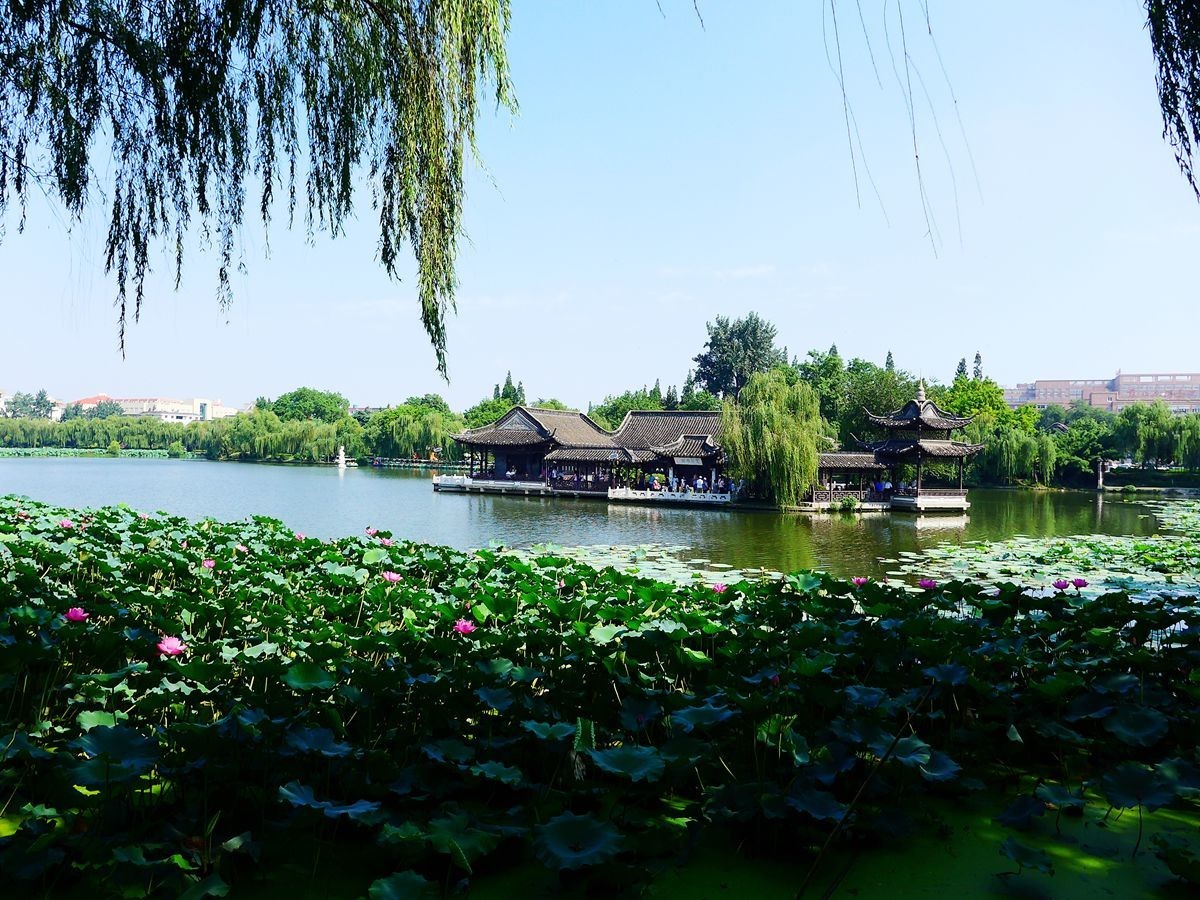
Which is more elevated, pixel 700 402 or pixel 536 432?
pixel 700 402

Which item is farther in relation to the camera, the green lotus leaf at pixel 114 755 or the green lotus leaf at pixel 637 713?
the green lotus leaf at pixel 637 713

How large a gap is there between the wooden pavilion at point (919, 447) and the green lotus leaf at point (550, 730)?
19721 millimetres

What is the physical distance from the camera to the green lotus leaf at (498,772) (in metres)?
1.45

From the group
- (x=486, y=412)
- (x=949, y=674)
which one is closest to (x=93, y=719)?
(x=949, y=674)

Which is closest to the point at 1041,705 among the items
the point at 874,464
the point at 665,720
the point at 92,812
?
the point at 665,720

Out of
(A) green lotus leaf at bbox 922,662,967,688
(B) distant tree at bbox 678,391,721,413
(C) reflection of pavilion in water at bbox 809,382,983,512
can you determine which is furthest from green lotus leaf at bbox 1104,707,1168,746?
(B) distant tree at bbox 678,391,721,413

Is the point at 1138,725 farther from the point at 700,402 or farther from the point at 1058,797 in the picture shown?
the point at 700,402

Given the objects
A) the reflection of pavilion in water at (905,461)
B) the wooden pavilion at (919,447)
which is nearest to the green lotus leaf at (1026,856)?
the reflection of pavilion in water at (905,461)

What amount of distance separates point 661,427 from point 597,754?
25.5 m

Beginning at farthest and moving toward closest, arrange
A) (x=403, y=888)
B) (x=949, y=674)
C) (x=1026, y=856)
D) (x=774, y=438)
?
(x=774, y=438) → (x=949, y=674) → (x=1026, y=856) → (x=403, y=888)

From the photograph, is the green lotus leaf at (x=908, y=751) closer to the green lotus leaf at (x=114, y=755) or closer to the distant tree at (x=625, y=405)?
the green lotus leaf at (x=114, y=755)

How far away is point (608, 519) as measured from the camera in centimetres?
1684

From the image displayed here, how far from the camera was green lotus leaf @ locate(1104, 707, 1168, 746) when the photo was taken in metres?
1.67

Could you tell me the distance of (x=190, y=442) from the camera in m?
52.3
